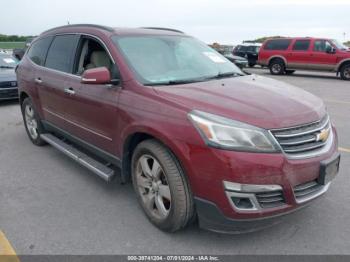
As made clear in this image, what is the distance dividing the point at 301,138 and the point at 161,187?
1237mm

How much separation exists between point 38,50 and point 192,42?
8.56ft

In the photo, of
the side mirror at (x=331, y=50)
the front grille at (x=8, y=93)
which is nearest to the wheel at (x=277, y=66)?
the side mirror at (x=331, y=50)

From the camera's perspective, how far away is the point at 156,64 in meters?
3.72

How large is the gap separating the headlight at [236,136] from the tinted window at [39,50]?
Result: 356 centimetres

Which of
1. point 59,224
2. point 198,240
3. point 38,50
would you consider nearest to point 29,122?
point 38,50

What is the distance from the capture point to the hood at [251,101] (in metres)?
2.79

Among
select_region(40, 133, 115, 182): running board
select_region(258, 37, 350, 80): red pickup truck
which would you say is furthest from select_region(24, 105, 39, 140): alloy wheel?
select_region(258, 37, 350, 80): red pickup truck

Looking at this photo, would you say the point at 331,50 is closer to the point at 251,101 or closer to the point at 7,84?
the point at 7,84

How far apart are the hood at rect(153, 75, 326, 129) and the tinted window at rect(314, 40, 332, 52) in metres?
15.2

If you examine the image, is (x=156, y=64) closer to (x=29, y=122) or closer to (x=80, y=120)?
(x=80, y=120)

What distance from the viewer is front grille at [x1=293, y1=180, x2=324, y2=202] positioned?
9.23 feet

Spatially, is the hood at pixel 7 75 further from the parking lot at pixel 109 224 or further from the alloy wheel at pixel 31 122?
the parking lot at pixel 109 224

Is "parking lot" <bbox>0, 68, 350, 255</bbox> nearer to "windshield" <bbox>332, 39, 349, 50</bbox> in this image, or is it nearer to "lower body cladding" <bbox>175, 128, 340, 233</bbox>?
"lower body cladding" <bbox>175, 128, 340, 233</bbox>

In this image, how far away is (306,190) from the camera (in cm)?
288
